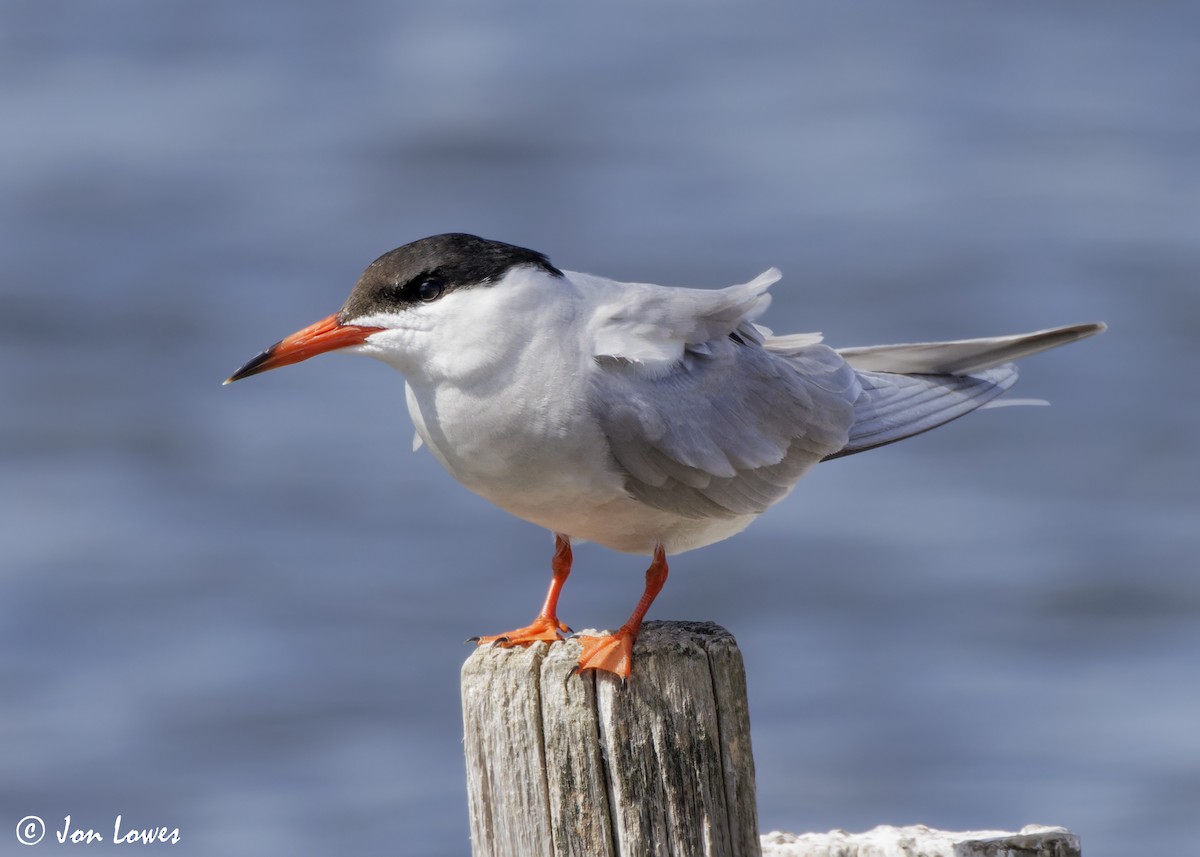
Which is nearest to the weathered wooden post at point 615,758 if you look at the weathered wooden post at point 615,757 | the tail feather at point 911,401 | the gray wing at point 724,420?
the weathered wooden post at point 615,757

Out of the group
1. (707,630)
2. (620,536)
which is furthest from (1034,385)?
(707,630)

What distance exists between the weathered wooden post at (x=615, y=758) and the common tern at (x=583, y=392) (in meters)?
0.21

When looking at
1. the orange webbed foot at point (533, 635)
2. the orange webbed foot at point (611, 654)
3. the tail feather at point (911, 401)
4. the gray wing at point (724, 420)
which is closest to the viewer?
the orange webbed foot at point (611, 654)

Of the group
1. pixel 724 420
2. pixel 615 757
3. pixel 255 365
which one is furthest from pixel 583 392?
pixel 615 757

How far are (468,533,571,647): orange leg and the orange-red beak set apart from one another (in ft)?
2.85

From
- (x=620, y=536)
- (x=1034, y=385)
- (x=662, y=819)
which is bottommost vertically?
(x=662, y=819)

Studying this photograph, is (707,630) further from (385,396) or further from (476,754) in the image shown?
(385,396)

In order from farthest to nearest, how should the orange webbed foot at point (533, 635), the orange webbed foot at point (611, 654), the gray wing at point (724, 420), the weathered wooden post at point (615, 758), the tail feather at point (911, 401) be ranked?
the tail feather at point (911, 401) → the gray wing at point (724, 420) → the orange webbed foot at point (533, 635) → the orange webbed foot at point (611, 654) → the weathered wooden post at point (615, 758)

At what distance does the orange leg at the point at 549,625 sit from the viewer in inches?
174

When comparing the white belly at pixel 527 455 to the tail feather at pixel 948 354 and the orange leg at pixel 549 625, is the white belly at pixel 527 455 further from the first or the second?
the tail feather at pixel 948 354

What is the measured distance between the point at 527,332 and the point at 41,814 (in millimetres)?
6022

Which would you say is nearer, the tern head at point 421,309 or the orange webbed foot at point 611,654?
the orange webbed foot at point 611,654

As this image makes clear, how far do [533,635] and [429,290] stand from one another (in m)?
0.98

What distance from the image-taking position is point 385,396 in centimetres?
1133
